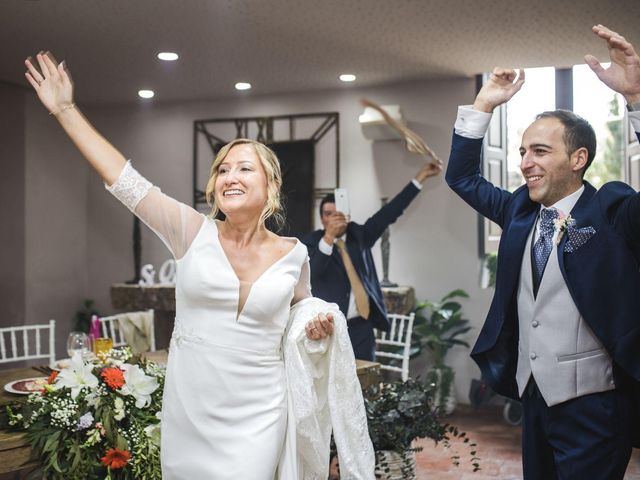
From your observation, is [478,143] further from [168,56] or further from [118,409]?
[168,56]

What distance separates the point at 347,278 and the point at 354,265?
0.13 m

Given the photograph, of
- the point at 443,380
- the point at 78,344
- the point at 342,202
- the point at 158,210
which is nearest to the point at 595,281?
the point at 158,210

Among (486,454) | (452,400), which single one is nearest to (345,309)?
(486,454)

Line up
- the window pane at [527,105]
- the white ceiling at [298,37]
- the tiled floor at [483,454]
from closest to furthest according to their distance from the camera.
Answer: the tiled floor at [483,454] → the white ceiling at [298,37] → the window pane at [527,105]

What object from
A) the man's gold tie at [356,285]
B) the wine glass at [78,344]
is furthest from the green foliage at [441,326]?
the wine glass at [78,344]

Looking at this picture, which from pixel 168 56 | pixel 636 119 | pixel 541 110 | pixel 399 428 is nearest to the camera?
pixel 636 119

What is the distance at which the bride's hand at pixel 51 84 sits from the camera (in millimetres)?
1756

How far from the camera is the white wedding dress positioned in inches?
74.1

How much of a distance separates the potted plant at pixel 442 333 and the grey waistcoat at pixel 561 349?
3964mm

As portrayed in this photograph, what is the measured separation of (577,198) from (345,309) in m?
2.43

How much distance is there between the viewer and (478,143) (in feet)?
7.50

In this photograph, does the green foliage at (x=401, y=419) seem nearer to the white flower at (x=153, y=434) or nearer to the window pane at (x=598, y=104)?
the white flower at (x=153, y=434)

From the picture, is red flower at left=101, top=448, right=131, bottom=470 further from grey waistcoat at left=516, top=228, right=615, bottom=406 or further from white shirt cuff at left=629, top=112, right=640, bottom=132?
white shirt cuff at left=629, top=112, right=640, bottom=132

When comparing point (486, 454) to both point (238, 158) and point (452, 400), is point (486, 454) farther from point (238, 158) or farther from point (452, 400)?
point (238, 158)
